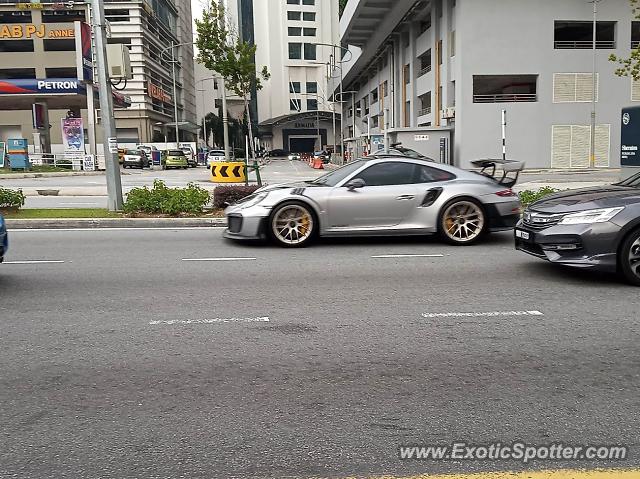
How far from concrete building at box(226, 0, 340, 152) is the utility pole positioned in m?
93.6

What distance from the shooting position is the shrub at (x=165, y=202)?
1364 cm

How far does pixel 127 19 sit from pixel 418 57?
44.9 metres

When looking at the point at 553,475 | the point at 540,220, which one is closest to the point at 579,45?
the point at 540,220

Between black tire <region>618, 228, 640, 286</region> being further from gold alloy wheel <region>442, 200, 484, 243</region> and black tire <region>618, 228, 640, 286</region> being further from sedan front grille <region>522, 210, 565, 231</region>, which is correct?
gold alloy wheel <region>442, 200, 484, 243</region>

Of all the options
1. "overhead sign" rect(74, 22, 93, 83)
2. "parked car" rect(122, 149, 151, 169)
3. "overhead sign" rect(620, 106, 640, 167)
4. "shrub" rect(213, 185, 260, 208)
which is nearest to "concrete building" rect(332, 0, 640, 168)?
"overhead sign" rect(620, 106, 640, 167)

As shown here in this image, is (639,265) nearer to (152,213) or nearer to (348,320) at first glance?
(348,320)

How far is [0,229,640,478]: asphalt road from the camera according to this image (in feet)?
11.4

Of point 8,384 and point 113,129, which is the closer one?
point 8,384

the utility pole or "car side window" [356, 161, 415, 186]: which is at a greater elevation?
the utility pole

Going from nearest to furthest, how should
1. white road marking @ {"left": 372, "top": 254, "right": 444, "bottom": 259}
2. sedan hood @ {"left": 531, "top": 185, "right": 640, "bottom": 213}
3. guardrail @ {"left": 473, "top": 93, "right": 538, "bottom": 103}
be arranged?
sedan hood @ {"left": 531, "top": 185, "right": 640, "bottom": 213}
white road marking @ {"left": 372, "top": 254, "right": 444, "bottom": 259}
guardrail @ {"left": 473, "top": 93, "right": 538, "bottom": 103}

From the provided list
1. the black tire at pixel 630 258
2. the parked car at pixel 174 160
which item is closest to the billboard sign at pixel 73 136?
the parked car at pixel 174 160

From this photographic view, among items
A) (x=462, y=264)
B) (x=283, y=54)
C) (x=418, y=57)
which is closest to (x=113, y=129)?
(x=462, y=264)

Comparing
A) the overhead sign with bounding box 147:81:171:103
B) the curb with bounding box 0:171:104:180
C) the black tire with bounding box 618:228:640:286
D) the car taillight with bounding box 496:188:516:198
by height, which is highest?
the overhead sign with bounding box 147:81:171:103

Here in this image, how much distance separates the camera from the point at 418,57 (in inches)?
1778
